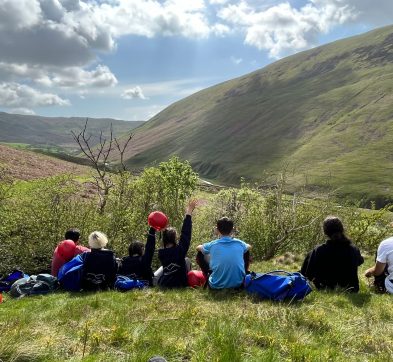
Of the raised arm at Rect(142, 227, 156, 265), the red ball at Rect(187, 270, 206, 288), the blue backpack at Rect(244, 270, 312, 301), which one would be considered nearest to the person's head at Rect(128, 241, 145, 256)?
the raised arm at Rect(142, 227, 156, 265)

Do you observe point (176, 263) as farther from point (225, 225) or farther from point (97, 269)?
point (97, 269)

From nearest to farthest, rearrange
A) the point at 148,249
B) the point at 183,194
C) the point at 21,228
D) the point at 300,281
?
the point at 300,281, the point at 148,249, the point at 21,228, the point at 183,194

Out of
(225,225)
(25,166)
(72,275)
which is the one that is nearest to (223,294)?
(225,225)

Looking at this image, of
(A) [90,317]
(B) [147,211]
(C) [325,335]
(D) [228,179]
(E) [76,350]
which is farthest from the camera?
(D) [228,179]

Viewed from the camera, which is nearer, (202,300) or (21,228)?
(202,300)

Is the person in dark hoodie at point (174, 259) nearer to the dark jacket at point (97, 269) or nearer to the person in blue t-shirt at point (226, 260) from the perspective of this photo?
the person in blue t-shirt at point (226, 260)

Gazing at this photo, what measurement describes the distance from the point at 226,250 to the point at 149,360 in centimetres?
553

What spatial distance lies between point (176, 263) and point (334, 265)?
4.04 m

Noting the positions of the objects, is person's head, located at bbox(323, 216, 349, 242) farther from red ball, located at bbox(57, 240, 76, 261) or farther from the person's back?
red ball, located at bbox(57, 240, 76, 261)

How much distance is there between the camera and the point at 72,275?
1164 centimetres

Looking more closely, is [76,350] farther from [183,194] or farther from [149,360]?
[183,194]

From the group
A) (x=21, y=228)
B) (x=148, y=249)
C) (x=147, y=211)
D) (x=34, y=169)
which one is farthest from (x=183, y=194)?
(x=34, y=169)

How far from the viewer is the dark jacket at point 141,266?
39.3 feet

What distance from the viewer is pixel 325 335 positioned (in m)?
6.58
